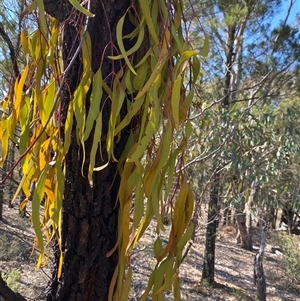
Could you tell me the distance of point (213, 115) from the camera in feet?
11.2

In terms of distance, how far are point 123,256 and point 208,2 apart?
10.3 feet

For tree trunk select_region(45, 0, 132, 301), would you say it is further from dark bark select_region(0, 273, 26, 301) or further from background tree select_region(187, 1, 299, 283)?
background tree select_region(187, 1, 299, 283)

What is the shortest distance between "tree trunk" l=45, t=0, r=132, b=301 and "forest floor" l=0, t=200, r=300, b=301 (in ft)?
7.32

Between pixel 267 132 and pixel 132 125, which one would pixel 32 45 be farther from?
pixel 267 132

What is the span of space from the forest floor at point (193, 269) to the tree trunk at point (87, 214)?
2232mm

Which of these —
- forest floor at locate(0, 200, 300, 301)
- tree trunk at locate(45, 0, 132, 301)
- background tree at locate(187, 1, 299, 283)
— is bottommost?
forest floor at locate(0, 200, 300, 301)

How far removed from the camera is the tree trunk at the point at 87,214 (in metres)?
0.73

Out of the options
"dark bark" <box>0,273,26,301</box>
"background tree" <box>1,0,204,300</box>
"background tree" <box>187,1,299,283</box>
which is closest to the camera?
"background tree" <box>1,0,204,300</box>

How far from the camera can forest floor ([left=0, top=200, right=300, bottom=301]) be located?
3777 mm

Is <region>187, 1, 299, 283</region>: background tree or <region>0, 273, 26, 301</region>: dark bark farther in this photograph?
<region>187, 1, 299, 283</region>: background tree

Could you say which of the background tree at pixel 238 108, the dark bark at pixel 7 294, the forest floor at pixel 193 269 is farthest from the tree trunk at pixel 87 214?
the forest floor at pixel 193 269

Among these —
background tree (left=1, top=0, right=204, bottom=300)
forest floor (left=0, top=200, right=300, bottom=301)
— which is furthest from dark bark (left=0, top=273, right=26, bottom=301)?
forest floor (left=0, top=200, right=300, bottom=301)

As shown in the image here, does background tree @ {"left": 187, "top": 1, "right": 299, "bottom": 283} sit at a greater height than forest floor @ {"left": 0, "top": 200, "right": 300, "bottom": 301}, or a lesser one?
greater

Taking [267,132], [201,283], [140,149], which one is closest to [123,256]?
[140,149]
